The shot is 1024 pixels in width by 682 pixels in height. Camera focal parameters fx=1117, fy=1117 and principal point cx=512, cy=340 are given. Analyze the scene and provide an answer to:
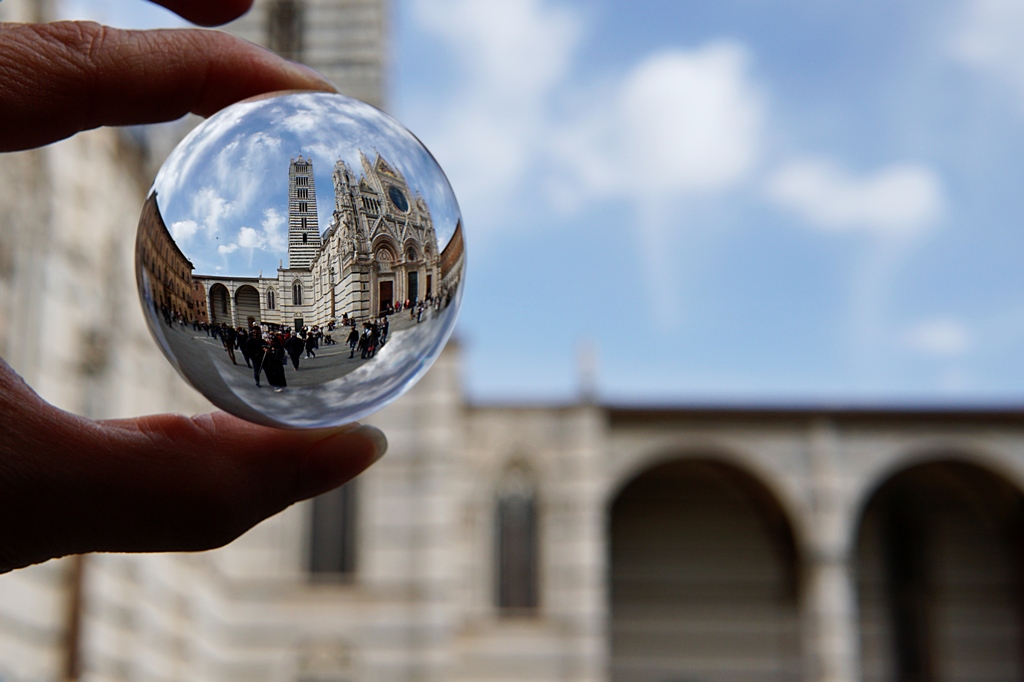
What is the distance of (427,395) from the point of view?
14766mm

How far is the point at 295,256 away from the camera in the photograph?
1375 millimetres

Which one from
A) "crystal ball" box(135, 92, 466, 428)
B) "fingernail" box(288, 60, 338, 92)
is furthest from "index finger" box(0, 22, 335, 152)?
"crystal ball" box(135, 92, 466, 428)

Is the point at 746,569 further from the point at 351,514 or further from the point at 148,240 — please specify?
the point at 148,240

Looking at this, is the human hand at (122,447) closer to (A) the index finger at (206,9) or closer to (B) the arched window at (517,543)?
(A) the index finger at (206,9)

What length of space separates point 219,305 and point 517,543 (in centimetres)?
1389

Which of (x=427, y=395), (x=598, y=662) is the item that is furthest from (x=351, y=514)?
(x=598, y=662)

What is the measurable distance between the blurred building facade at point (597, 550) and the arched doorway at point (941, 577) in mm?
33

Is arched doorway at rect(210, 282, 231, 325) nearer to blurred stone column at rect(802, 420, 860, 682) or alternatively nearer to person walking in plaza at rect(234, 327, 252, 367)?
person walking in plaza at rect(234, 327, 252, 367)

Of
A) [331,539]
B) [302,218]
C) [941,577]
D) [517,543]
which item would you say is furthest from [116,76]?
[941,577]

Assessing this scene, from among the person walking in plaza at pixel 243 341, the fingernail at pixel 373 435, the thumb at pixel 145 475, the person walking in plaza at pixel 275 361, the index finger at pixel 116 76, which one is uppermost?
the index finger at pixel 116 76

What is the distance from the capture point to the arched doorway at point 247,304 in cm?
137

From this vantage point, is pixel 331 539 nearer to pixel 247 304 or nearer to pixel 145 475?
pixel 145 475

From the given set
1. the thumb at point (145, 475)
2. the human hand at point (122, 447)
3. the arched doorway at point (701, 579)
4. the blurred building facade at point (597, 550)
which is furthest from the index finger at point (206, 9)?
the arched doorway at point (701, 579)

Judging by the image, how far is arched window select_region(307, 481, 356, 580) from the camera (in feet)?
48.0
